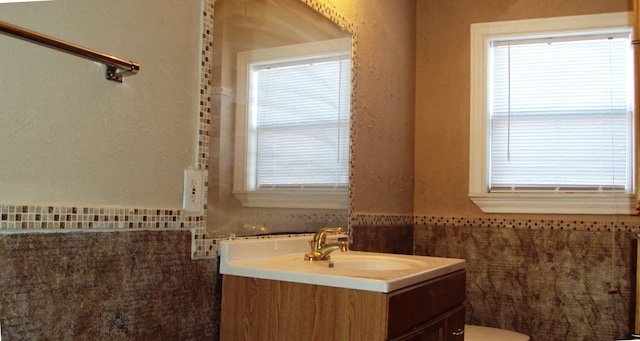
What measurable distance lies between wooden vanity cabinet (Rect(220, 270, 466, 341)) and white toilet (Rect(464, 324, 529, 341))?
1.02 meters

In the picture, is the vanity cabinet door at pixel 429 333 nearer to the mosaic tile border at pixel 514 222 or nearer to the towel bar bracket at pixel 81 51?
the mosaic tile border at pixel 514 222

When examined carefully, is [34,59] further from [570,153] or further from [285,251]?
[570,153]

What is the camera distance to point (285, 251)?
6.38 feet

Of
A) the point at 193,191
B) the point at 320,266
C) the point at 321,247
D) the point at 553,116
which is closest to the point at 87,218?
the point at 193,191

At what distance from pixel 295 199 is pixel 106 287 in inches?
36.4

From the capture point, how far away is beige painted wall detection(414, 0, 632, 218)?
10.1ft

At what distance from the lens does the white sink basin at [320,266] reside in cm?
142

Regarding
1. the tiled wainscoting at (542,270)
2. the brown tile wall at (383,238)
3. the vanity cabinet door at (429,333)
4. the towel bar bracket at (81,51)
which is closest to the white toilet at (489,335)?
the tiled wainscoting at (542,270)

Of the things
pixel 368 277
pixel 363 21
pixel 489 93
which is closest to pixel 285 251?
pixel 368 277

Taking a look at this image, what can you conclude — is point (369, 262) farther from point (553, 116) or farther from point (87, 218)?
point (553, 116)

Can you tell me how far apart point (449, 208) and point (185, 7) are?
2.03m

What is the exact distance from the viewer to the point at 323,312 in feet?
4.75

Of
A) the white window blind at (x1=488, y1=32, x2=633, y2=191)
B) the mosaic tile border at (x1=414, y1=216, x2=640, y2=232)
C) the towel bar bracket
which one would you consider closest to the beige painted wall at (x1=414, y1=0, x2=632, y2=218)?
the mosaic tile border at (x1=414, y1=216, x2=640, y2=232)

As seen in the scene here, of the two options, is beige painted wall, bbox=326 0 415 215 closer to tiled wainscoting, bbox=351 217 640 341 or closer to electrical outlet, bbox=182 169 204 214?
tiled wainscoting, bbox=351 217 640 341
